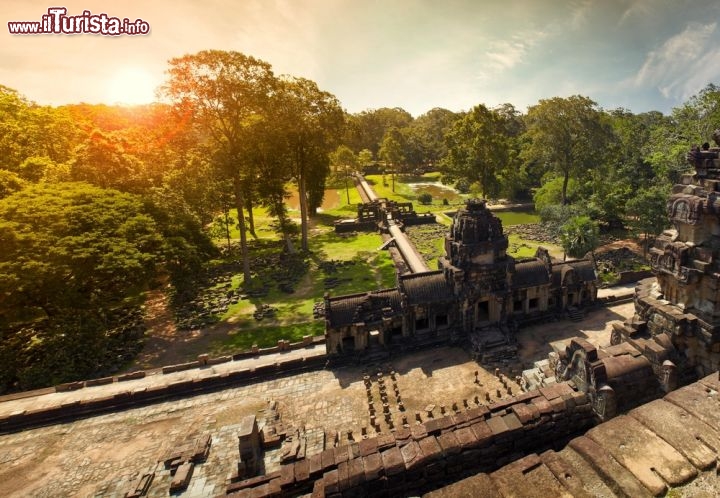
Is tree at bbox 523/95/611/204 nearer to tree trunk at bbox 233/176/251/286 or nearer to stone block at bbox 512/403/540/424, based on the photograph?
tree trunk at bbox 233/176/251/286

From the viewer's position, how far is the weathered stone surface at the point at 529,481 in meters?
7.04

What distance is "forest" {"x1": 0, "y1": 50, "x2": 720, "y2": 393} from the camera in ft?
72.0

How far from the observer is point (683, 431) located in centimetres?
798

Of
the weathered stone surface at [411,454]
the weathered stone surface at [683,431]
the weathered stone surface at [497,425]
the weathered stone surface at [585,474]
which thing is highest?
the weathered stone surface at [683,431]

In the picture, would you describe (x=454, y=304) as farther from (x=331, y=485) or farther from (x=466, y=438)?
(x=331, y=485)

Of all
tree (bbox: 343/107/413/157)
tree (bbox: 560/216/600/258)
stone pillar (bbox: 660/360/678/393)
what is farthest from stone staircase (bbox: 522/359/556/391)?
→ tree (bbox: 343/107/413/157)

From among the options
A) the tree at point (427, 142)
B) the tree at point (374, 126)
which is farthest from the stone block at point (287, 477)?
the tree at point (374, 126)

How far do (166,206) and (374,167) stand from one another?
78787 mm

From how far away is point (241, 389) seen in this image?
64.6ft

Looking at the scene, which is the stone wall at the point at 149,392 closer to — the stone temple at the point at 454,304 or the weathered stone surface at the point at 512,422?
the stone temple at the point at 454,304

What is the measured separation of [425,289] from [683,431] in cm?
1479

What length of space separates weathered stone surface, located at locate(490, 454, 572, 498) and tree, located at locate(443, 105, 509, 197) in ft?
173

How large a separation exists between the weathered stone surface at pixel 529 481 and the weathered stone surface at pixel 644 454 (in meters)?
1.58

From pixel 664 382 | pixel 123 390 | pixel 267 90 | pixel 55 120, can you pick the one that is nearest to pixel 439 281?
pixel 664 382
